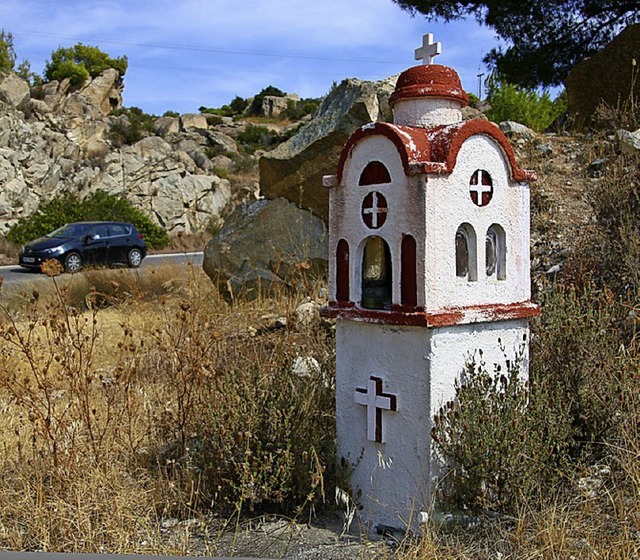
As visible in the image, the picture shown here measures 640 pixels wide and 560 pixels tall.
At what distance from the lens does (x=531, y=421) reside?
338cm

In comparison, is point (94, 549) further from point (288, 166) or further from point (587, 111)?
point (587, 111)

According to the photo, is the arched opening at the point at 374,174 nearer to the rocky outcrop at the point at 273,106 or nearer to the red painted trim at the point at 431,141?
the red painted trim at the point at 431,141

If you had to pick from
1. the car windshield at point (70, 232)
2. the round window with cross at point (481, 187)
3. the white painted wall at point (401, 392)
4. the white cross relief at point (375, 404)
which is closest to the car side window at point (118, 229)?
the car windshield at point (70, 232)

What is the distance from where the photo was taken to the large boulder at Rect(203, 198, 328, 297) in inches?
313

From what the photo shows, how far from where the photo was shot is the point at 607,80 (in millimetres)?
9531

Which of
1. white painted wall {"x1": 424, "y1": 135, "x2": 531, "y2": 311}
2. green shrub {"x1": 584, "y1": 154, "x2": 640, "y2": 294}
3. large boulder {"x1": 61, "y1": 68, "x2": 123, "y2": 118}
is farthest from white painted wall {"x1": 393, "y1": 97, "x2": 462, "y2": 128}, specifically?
large boulder {"x1": 61, "y1": 68, "x2": 123, "y2": 118}

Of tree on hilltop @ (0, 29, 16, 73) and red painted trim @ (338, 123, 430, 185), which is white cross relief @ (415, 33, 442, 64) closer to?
red painted trim @ (338, 123, 430, 185)

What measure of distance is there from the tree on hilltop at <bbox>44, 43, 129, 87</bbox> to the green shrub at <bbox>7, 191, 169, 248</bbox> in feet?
73.8

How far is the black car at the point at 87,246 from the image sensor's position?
1820 cm

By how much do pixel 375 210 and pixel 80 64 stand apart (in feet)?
159

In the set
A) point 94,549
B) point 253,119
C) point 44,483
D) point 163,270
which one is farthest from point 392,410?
point 253,119

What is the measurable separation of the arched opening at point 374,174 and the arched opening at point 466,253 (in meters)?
0.44

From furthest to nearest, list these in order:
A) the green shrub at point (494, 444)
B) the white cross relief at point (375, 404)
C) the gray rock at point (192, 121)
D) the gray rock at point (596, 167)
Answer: the gray rock at point (192, 121) < the gray rock at point (596, 167) < the white cross relief at point (375, 404) < the green shrub at point (494, 444)

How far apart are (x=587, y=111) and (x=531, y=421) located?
743 centimetres
